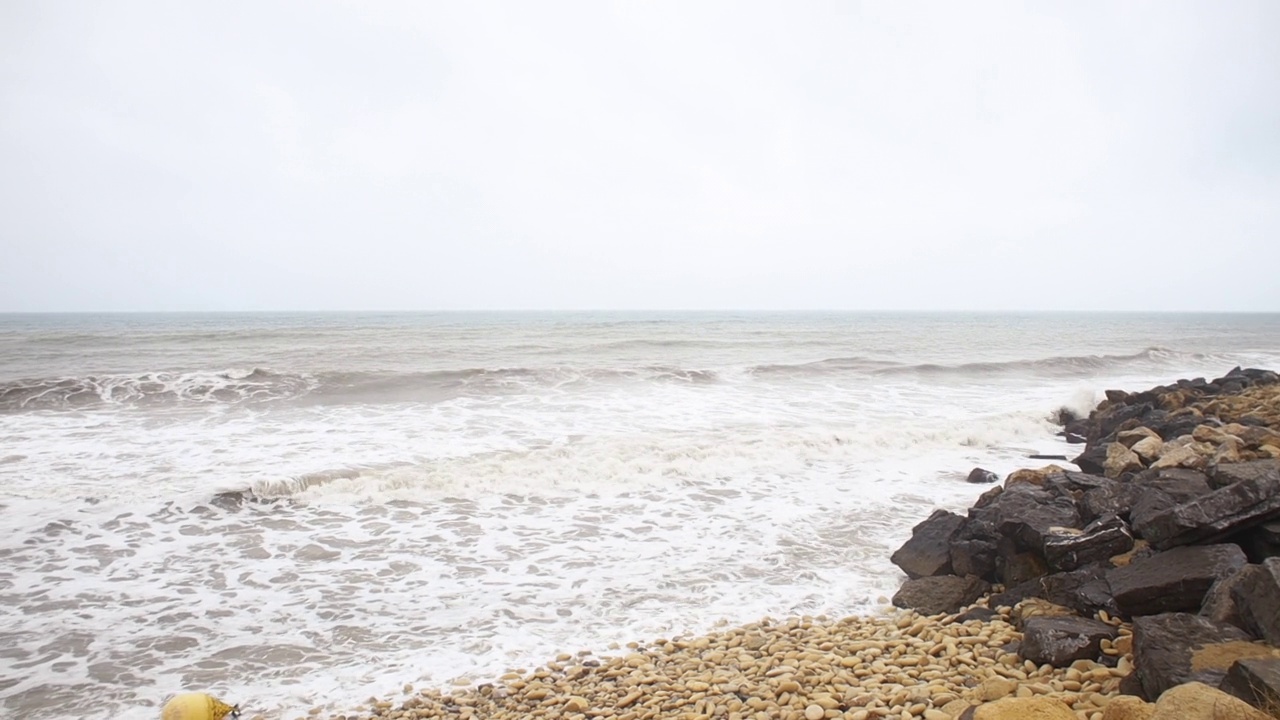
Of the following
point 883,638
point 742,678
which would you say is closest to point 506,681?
point 742,678

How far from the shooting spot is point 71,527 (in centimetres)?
800

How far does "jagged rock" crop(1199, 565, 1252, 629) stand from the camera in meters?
Answer: 3.60

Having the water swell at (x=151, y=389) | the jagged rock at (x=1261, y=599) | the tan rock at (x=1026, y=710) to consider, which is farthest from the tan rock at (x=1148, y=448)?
the water swell at (x=151, y=389)

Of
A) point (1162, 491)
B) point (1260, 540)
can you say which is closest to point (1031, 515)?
point (1162, 491)

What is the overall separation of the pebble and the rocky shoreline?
14 mm

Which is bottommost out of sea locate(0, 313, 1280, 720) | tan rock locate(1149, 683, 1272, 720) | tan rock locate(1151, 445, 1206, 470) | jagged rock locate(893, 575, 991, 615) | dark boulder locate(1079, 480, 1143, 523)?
sea locate(0, 313, 1280, 720)

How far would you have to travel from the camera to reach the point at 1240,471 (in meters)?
5.72

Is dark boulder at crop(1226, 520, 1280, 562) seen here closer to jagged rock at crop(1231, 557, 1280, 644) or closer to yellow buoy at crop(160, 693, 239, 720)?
jagged rock at crop(1231, 557, 1280, 644)

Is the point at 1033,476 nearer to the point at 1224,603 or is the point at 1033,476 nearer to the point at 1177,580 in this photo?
the point at 1177,580

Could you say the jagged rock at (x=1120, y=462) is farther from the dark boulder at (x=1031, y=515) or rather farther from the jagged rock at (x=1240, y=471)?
the dark boulder at (x=1031, y=515)

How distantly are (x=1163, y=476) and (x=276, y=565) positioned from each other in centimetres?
941

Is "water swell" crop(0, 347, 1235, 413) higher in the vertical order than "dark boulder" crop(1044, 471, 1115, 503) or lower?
lower

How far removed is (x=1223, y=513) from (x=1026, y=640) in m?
1.88

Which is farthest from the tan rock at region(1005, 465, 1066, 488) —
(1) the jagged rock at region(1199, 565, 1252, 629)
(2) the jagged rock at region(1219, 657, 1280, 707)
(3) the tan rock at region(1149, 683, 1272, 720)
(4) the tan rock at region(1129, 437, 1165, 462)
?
(3) the tan rock at region(1149, 683, 1272, 720)
